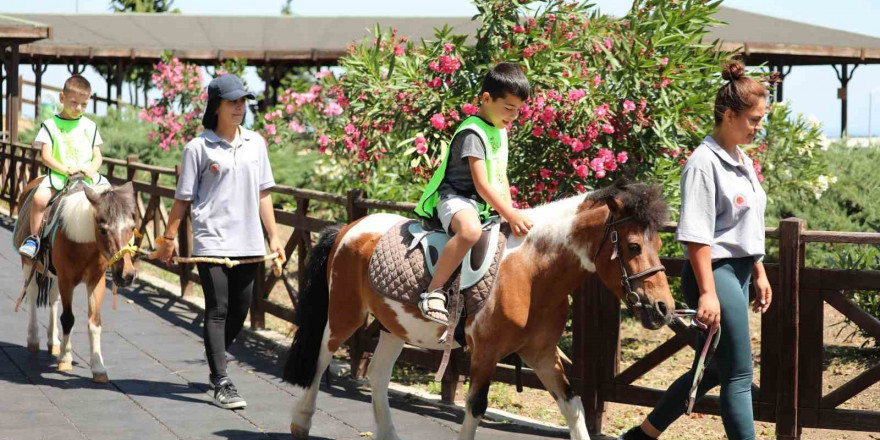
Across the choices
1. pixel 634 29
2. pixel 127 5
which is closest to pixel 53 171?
pixel 634 29

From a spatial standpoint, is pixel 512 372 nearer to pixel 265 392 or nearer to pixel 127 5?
pixel 265 392

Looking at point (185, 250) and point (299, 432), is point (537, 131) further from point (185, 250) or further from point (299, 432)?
point (185, 250)

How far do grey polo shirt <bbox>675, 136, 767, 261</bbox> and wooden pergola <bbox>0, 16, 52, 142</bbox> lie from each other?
18204 mm

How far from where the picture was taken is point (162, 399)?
6.78 metres

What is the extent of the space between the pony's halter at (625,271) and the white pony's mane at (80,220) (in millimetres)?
4164

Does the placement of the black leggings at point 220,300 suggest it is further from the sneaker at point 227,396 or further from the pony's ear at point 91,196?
the pony's ear at point 91,196

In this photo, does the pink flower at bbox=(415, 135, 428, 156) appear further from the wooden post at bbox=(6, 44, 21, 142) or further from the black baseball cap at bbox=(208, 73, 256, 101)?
the wooden post at bbox=(6, 44, 21, 142)

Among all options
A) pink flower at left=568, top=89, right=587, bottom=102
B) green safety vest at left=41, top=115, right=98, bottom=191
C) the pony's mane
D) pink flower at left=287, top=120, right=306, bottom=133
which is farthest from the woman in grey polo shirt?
pink flower at left=287, top=120, right=306, bottom=133

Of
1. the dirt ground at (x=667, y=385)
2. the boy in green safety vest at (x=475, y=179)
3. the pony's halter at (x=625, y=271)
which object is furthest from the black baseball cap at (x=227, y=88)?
the pony's halter at (x=625, y=271)

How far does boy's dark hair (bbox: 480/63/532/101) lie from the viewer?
4.82 metres

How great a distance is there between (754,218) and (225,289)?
11.6ft

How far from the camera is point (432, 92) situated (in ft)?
27.4

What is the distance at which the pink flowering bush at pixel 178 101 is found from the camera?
1798 cm

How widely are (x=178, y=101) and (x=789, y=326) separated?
1475 cm
